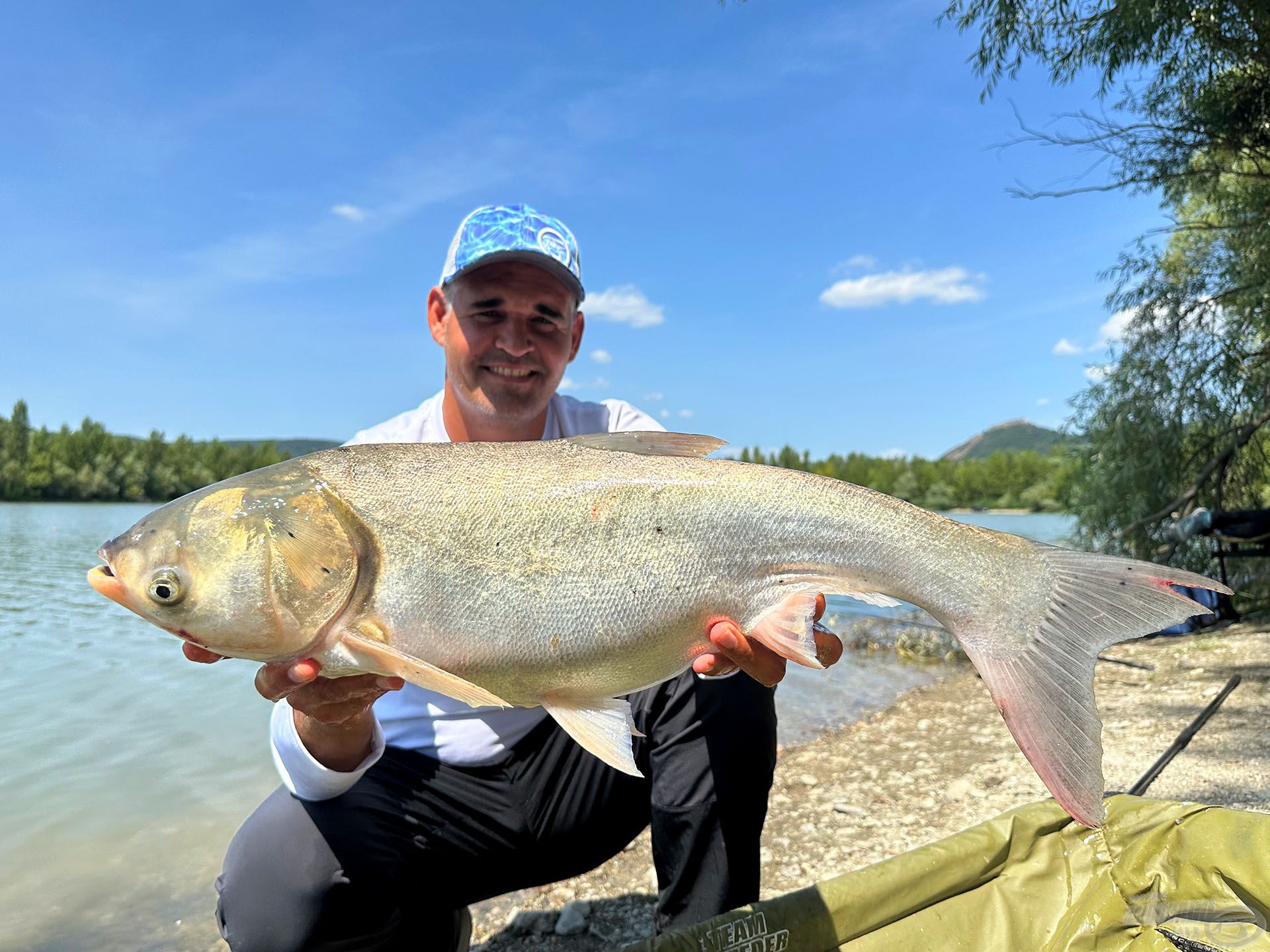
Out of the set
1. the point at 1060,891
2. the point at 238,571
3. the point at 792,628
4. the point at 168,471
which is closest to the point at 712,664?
the point at 792,628

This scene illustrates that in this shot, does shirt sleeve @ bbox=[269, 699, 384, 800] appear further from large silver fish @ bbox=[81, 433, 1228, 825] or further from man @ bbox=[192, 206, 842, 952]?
large silver fish @ bbox=[81, 433, 1228, 825]

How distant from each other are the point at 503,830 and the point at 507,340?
5.65ft

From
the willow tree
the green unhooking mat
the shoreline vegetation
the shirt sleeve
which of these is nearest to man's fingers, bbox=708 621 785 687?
the green unhooking mat

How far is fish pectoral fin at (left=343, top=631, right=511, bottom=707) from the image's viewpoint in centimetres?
160

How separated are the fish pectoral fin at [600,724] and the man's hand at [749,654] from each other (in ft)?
0.75

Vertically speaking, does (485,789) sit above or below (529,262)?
below

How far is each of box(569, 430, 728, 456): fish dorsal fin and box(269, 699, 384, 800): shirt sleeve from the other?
111 centimetres

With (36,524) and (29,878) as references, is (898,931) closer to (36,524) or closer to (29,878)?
(29,878)

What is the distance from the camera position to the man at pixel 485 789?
7.40ft

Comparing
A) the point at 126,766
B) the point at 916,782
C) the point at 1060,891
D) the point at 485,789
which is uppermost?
the point at 485,789

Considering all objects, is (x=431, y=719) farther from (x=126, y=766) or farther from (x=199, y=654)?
(x=126, y=766)

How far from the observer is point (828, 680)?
29.8 ft

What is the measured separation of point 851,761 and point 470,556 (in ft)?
15.2

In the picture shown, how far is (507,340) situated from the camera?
2.92 meters
